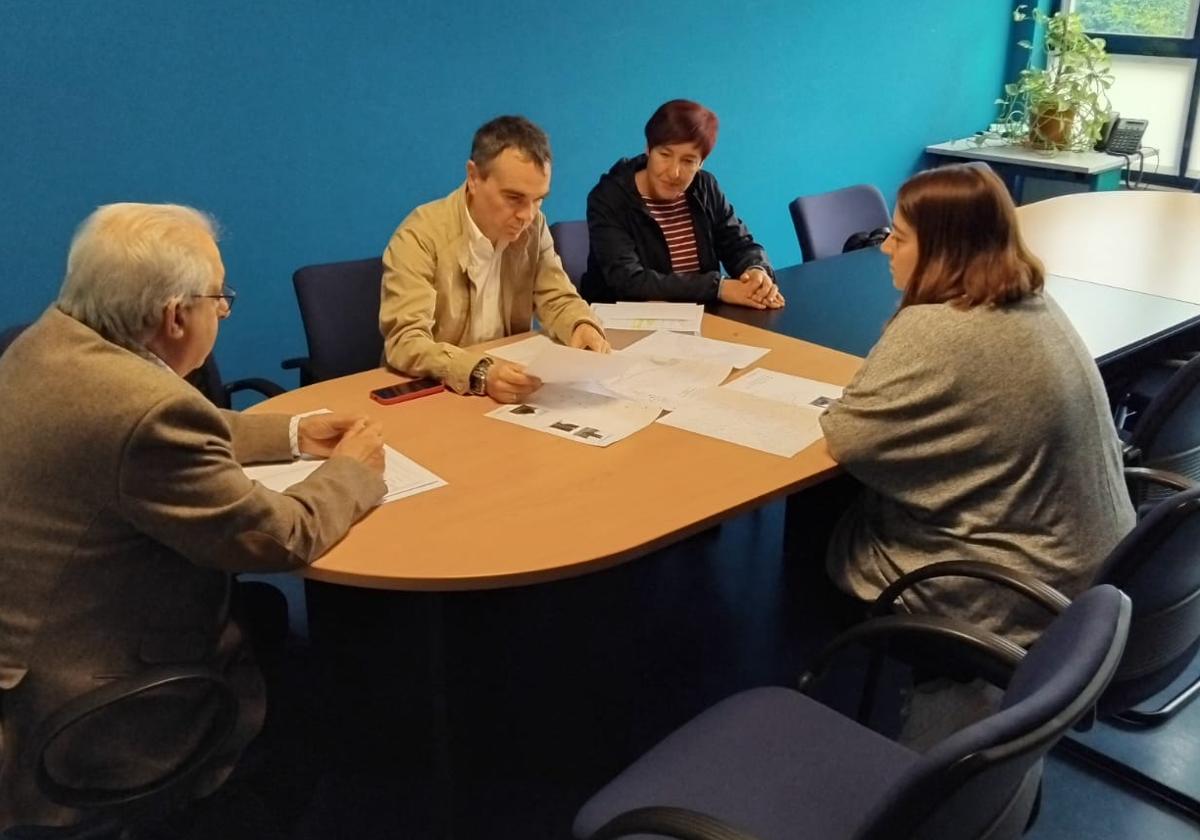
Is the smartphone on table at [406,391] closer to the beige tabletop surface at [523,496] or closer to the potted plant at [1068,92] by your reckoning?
the beige tabletop surface at [523,496]

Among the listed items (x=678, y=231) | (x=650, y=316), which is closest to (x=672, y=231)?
(x=678, y=231)

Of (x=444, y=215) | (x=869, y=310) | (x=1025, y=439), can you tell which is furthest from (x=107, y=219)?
(x=869, y=310)

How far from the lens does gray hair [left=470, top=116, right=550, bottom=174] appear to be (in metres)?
2.16

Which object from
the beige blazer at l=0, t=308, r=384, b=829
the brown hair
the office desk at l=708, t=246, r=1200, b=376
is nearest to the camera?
the beige blazer at l=0, t=308, r=384, b=829

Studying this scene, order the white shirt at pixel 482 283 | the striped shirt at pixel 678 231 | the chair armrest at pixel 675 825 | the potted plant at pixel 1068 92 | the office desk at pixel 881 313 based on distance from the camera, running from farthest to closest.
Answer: the potted plant at pixel 1068 92 → the striped shirt at pixel 678 231 → the office desk at pixel 881 313 → the white shirt at pixel 482 283 → the chair armrest at pixel 675 825

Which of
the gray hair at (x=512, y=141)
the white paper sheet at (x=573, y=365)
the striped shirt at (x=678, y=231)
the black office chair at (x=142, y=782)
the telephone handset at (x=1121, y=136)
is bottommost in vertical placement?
the black office chair at (x=142, y=782)

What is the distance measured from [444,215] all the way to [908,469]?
45.1 inches

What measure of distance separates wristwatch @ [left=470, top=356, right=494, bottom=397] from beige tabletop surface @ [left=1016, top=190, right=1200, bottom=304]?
1548mm

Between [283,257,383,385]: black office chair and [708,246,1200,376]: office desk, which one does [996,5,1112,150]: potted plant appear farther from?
[283,257,383,385]: black office chair

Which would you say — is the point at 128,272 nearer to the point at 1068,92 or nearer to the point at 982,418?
the point at 982,418

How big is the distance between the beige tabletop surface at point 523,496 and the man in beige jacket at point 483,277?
0.09m

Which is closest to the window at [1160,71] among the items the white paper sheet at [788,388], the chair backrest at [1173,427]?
the chair backrest at [1173,427]

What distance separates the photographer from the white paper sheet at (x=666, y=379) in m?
2.12

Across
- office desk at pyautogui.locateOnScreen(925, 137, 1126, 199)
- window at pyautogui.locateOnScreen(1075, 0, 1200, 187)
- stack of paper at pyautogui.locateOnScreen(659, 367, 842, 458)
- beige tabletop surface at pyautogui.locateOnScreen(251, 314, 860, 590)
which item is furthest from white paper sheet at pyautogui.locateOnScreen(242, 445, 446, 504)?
window at pyautogui.locateOnScreen(1075, 0, 1200, 187)
